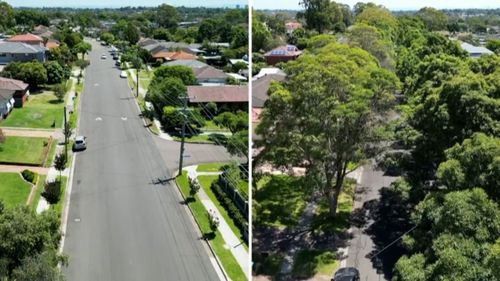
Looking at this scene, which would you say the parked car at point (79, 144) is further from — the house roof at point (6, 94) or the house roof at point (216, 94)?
the house roof at point (216, 94)

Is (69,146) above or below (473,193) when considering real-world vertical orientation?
below

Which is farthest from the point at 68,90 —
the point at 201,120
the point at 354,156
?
the point at 354,156

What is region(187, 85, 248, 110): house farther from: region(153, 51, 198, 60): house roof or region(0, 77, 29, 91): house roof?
region(153, 51, 198, 60): house roof

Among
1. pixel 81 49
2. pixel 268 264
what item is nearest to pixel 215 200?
pixel 268 264

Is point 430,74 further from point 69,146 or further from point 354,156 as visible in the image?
point 69,146

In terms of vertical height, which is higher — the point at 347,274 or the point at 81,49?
the point at 81,49

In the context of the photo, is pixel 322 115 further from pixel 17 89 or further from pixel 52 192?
pixel 17 89

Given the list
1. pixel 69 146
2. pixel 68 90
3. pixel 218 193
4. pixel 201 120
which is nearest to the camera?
pixel 218 193

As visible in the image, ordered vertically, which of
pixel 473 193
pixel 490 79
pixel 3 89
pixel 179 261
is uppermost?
pixel 490 79
